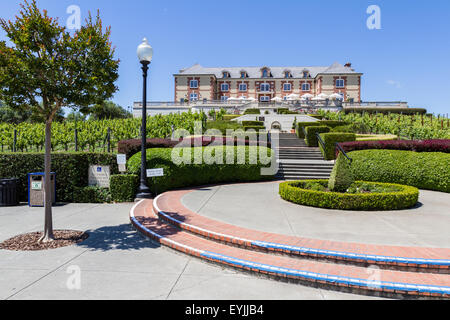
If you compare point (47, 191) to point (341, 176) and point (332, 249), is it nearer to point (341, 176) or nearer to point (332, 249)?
point (332, 249)

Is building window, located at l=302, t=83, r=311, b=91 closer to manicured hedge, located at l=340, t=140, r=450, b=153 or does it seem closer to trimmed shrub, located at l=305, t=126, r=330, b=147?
trimmed shrub, located at l=305, t=126, r=330, b=147

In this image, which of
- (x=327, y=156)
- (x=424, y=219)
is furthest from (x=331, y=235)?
(x=327, y=156)

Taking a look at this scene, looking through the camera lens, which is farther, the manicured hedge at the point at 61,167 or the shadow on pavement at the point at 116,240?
the manicured hedge at the point at 61,167

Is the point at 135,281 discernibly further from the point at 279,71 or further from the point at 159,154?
the point at 279,71

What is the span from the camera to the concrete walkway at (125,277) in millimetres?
3988

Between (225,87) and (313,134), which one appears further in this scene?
(225,87)

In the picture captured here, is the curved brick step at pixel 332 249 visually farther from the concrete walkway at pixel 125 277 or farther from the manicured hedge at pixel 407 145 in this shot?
the manicured hedge at pixel 407 145

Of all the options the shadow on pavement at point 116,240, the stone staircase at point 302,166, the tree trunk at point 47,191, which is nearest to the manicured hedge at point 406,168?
the stone staircase at point 302,166

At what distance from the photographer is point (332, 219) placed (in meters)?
6.84

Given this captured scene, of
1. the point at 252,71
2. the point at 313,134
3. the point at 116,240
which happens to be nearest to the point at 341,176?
the point at 116,240

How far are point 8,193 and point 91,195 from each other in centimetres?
276

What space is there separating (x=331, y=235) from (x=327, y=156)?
11.6m

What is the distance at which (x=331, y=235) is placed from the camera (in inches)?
221

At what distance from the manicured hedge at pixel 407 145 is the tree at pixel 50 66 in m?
11.2
